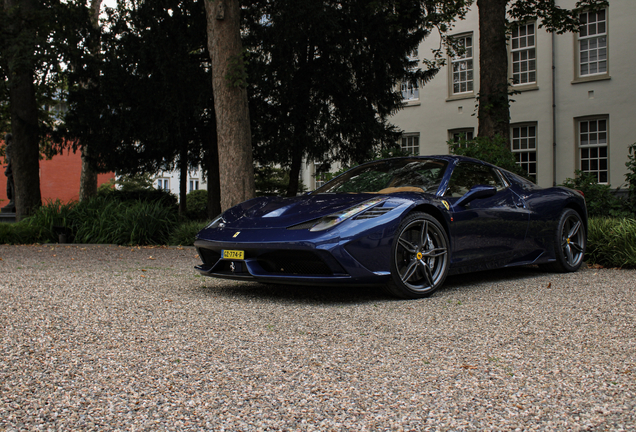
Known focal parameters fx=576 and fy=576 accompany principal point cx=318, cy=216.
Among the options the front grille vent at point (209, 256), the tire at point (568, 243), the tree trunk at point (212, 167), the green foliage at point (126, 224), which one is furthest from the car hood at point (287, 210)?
the tree trunk at point (212, 167)

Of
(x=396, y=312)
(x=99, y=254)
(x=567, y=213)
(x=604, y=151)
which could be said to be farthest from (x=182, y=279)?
(x=604, y=151)

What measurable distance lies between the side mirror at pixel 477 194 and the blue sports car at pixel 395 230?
0.01 metres

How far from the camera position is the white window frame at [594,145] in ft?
70.0

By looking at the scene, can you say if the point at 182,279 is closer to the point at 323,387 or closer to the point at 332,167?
the point at 323,387

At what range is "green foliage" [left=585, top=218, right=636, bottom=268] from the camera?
7.15m

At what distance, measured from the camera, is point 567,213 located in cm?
654

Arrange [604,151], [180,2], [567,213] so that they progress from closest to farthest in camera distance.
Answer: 1. [567,213]
2. [180,2]
3. [604,151]

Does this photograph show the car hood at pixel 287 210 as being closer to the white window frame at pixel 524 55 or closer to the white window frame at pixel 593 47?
the white window frame at pixel 593 47

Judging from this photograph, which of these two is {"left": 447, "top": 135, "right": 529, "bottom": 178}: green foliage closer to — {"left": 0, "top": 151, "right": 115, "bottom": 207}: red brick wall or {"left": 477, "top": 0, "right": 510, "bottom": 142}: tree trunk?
{"left": 477, "top": 0, "right": 510, "bottom": 142}: tree trunk

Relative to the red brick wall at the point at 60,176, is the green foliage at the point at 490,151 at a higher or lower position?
lower

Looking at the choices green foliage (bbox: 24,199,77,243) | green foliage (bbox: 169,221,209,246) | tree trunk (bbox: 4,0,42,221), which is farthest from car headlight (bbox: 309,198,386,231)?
tree trunk (bbox: 4,0,42,221)

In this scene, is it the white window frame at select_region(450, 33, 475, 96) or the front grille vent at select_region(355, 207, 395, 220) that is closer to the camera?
the front grille vent at select_region(355, 207, 395, 220)

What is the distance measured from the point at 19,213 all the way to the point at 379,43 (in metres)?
9.72

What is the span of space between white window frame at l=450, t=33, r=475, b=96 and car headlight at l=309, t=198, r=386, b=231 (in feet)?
69.9
